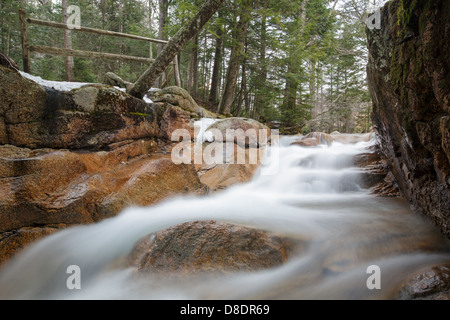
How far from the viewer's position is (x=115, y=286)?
2.42 meters

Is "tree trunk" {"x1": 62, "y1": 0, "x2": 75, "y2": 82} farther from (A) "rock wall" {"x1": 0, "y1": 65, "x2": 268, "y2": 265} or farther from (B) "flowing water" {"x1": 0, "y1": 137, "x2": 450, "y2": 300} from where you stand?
(B) "flowing water" {"x1": 0, "y1": 137, "x2": 450, "y2": 300}

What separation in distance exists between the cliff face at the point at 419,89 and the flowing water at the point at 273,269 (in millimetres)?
569

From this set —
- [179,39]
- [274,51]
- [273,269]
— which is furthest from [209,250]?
[274,51]

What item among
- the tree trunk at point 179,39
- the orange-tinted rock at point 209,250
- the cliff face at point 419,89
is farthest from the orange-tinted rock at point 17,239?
the cliff face at point 419,89

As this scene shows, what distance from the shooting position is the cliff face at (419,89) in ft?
6.04

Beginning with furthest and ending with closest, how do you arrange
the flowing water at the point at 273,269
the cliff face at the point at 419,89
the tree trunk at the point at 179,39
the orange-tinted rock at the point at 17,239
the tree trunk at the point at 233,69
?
the tree trunk at the point at 233,69
the tree trunk at the point at 179,39
the orange-tinted rock at the point at 17,239
the flowing water at the point at 273,269
the cliff face at the point at 419,89

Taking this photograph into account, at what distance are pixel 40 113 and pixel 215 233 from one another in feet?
11.4

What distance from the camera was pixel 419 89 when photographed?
2.24m

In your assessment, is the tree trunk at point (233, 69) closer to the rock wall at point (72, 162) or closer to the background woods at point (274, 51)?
the background woods at point (274, 51)

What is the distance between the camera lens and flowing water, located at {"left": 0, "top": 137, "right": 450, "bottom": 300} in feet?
7.38

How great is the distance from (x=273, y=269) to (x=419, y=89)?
2.39m

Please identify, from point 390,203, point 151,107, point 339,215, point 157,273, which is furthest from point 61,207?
point 390,203

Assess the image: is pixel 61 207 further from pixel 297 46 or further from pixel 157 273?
pixel 297 46

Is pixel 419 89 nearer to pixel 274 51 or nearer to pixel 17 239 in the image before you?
pixel 17 239
